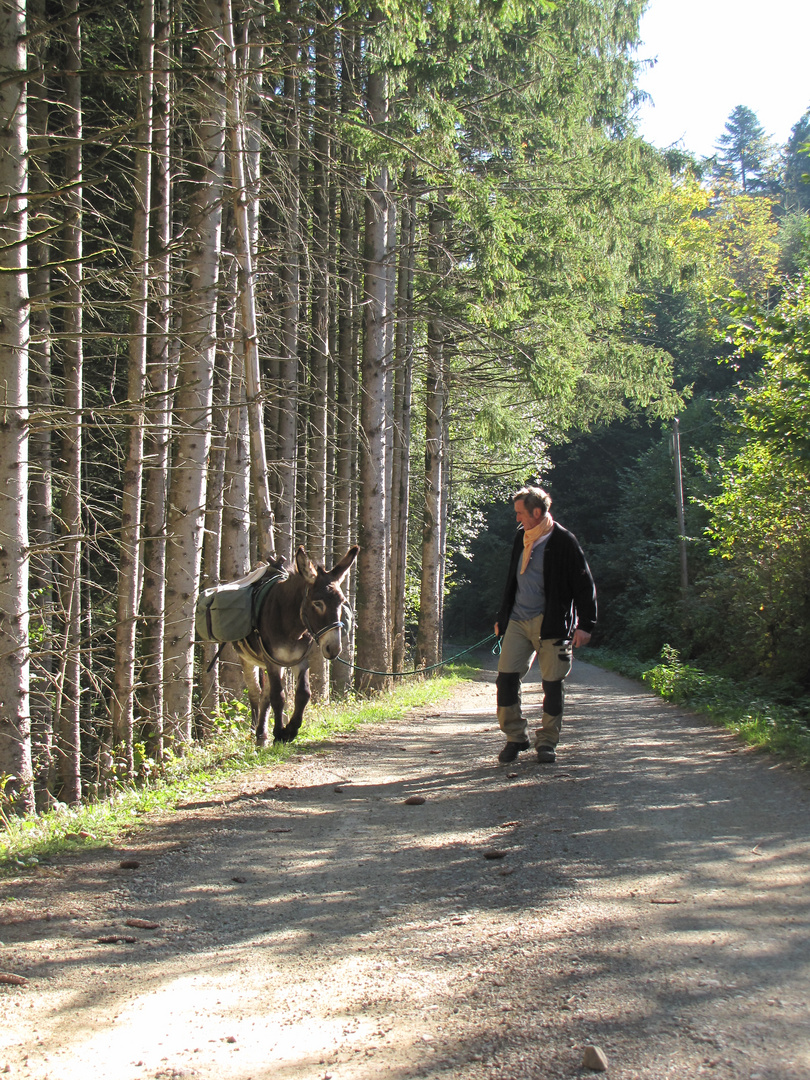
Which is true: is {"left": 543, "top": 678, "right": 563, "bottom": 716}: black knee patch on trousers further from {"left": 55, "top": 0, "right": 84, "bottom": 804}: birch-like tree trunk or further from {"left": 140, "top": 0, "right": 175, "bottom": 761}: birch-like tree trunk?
{"left": 55, "top": 0, "right": 84, "bottom": 804}: birch-like tree trunk

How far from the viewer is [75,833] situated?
577cm

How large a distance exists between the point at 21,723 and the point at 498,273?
933 centimetres

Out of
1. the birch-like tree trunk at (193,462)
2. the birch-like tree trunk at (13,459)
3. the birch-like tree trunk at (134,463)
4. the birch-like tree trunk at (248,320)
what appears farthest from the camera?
the birch-like tree trunk at (248,320)

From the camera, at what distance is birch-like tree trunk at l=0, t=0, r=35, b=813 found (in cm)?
674

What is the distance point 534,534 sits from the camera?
8.05 meters

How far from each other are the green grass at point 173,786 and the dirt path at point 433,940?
27 cm

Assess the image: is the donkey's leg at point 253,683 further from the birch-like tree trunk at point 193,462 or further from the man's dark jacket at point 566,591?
the man's dark jacket at point 566,591

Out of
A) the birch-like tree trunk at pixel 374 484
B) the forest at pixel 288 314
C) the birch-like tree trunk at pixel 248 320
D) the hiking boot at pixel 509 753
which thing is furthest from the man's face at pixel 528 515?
the birch-like tree trunk at pixel 374 484

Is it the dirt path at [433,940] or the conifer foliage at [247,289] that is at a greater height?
the conifer foliage at [247,289]

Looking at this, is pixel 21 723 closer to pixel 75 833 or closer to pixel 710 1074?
pixel 75 833

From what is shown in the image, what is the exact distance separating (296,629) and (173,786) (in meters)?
2.02

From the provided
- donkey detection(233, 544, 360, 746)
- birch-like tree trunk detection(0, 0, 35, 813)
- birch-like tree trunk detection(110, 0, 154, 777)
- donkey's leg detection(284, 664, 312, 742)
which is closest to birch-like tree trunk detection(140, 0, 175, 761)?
birch-like tree trunk detection(110, 0, 154, 777)

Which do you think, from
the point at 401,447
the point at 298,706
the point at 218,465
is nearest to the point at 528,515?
the point at 298,706

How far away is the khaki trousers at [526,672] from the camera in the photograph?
7781 millimetres
